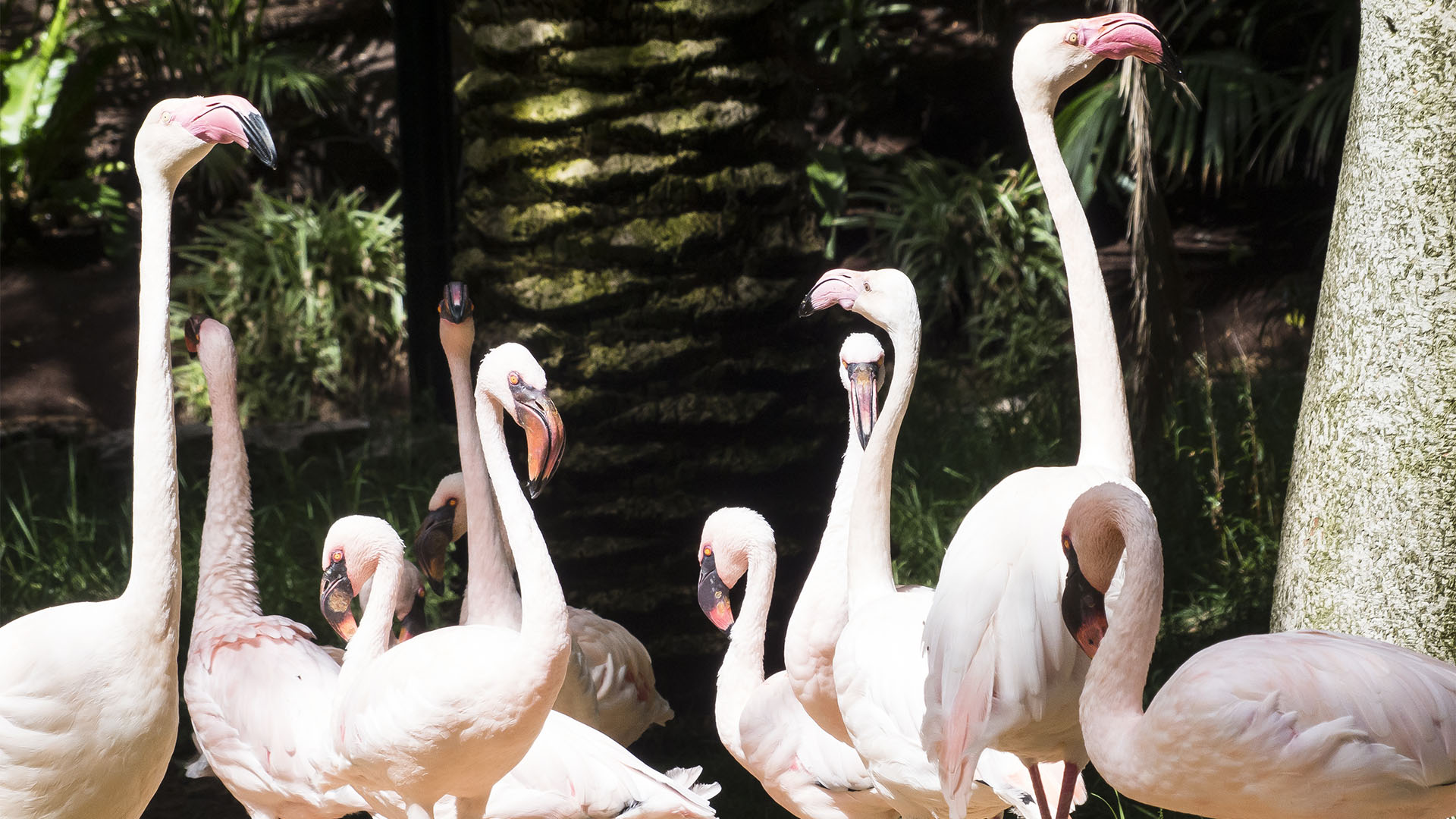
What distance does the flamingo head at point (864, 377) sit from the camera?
147 inches

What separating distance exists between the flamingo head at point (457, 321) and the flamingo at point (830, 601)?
1232mm

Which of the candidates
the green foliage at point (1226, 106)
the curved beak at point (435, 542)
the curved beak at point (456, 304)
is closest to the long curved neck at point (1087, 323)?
the curved beak at point (456, 304)

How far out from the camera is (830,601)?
366cm

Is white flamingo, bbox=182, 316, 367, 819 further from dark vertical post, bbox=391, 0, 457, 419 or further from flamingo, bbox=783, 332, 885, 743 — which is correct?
dark vertical post, bbox=391, 0, 457, 419

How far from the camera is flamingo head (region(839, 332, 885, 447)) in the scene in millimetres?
3725

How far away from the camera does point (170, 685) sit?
2.96 m

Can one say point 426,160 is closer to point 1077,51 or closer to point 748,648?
point 748,648

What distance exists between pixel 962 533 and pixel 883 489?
520 mm

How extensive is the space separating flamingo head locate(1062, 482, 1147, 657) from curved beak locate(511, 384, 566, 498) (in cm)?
121

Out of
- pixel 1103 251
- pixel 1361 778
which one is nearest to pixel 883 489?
pixel 1361 778

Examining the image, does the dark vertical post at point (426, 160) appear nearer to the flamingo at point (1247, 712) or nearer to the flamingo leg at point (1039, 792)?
the flamingo leg at point (1039, 792)

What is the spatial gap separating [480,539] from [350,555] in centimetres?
48

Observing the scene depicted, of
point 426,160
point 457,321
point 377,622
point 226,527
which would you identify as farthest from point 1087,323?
point 426,160

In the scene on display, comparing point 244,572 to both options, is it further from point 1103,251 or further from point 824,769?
point 1103,251
